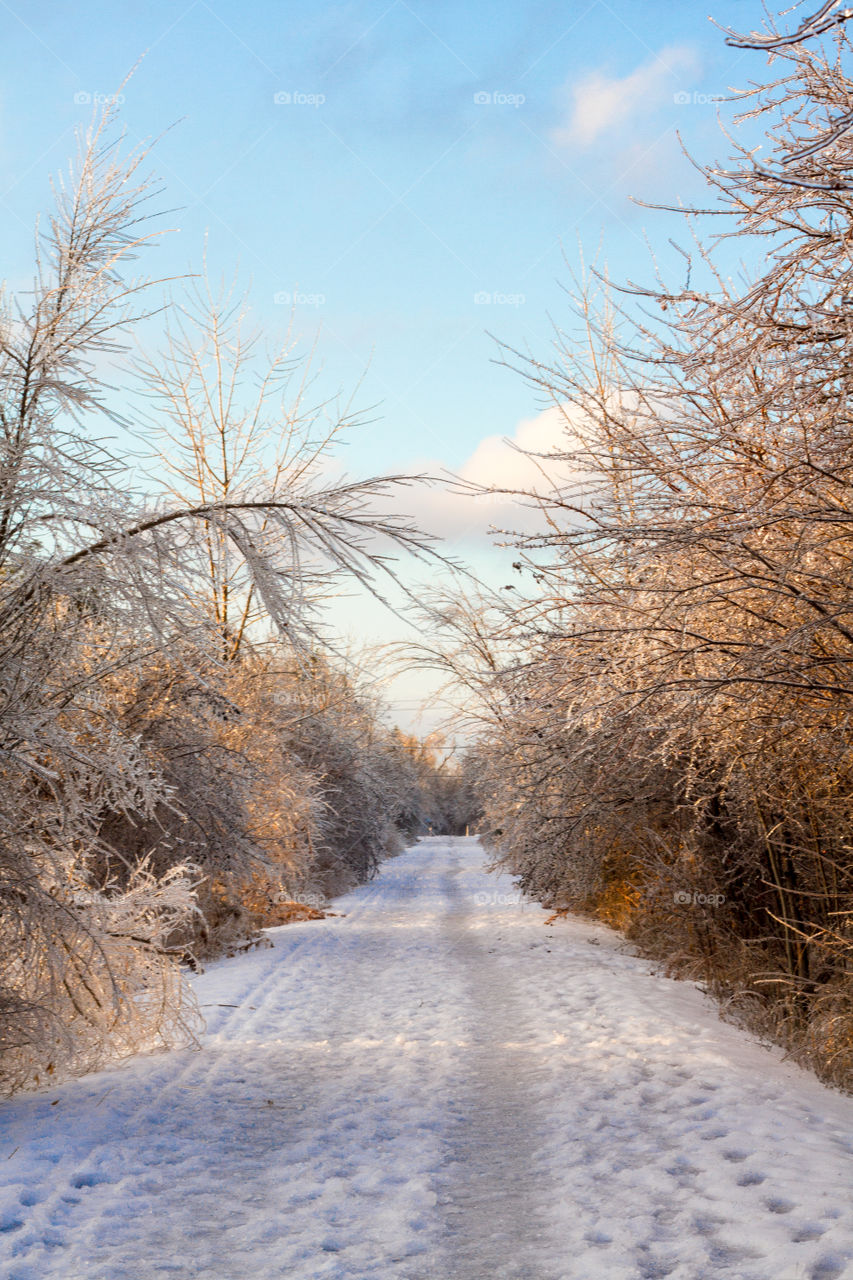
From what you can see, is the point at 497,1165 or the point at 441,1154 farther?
the point at 441,1154

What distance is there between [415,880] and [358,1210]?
84.7 feet

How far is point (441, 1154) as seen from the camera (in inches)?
225

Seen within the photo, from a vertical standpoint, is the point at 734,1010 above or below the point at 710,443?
below

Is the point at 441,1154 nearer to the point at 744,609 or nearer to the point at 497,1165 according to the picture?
the point at 497,1165

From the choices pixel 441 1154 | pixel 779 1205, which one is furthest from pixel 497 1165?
pixel 779 1205

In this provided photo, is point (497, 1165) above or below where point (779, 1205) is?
below

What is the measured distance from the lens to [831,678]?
19.9 ft

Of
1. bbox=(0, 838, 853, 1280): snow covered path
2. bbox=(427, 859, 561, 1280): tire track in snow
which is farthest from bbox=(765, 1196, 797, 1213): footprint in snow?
bbox=(427, 859, 561, 1280): tire track in snow

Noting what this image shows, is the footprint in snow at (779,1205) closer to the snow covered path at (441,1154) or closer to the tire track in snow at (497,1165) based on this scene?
the snow covered path at (441,1154)

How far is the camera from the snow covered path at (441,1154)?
4.25 meters

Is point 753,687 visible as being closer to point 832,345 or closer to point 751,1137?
point 832,345

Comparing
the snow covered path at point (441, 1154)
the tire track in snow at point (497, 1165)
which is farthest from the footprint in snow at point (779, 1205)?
the tire track in snow at point (497, 1165)

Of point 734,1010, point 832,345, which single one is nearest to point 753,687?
point 832,345

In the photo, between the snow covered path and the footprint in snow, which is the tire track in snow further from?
the footprint in snow
